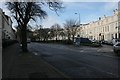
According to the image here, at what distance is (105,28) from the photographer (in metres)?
108

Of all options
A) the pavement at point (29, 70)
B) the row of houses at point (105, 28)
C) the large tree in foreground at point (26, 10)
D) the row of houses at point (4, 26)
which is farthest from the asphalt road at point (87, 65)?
the row of houses at point (105, 28)

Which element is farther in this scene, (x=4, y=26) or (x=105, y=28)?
(x=105, y=28)

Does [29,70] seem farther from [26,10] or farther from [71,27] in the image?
[71,27]

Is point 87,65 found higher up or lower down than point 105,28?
lower down

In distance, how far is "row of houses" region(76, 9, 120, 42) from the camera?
304 ft

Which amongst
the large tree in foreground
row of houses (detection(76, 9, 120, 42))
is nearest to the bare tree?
row of houses (detection(76, 9, 120, 42))

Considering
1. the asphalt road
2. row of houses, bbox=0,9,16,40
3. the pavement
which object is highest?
row of houses, bbox=0,9,16,40

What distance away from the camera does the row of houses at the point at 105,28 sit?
92.8 metres

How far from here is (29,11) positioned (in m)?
33.7

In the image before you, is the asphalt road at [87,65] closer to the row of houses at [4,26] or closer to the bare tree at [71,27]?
Result: the row of houses at [4,26]

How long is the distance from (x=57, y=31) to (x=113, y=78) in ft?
407

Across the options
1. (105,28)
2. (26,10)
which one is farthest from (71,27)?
(26,10)

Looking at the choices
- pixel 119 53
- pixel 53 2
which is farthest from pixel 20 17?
pixel 119 53

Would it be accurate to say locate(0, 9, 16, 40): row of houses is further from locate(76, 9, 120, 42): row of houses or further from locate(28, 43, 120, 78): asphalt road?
locate(76, 9, 120, 42): row of houses
